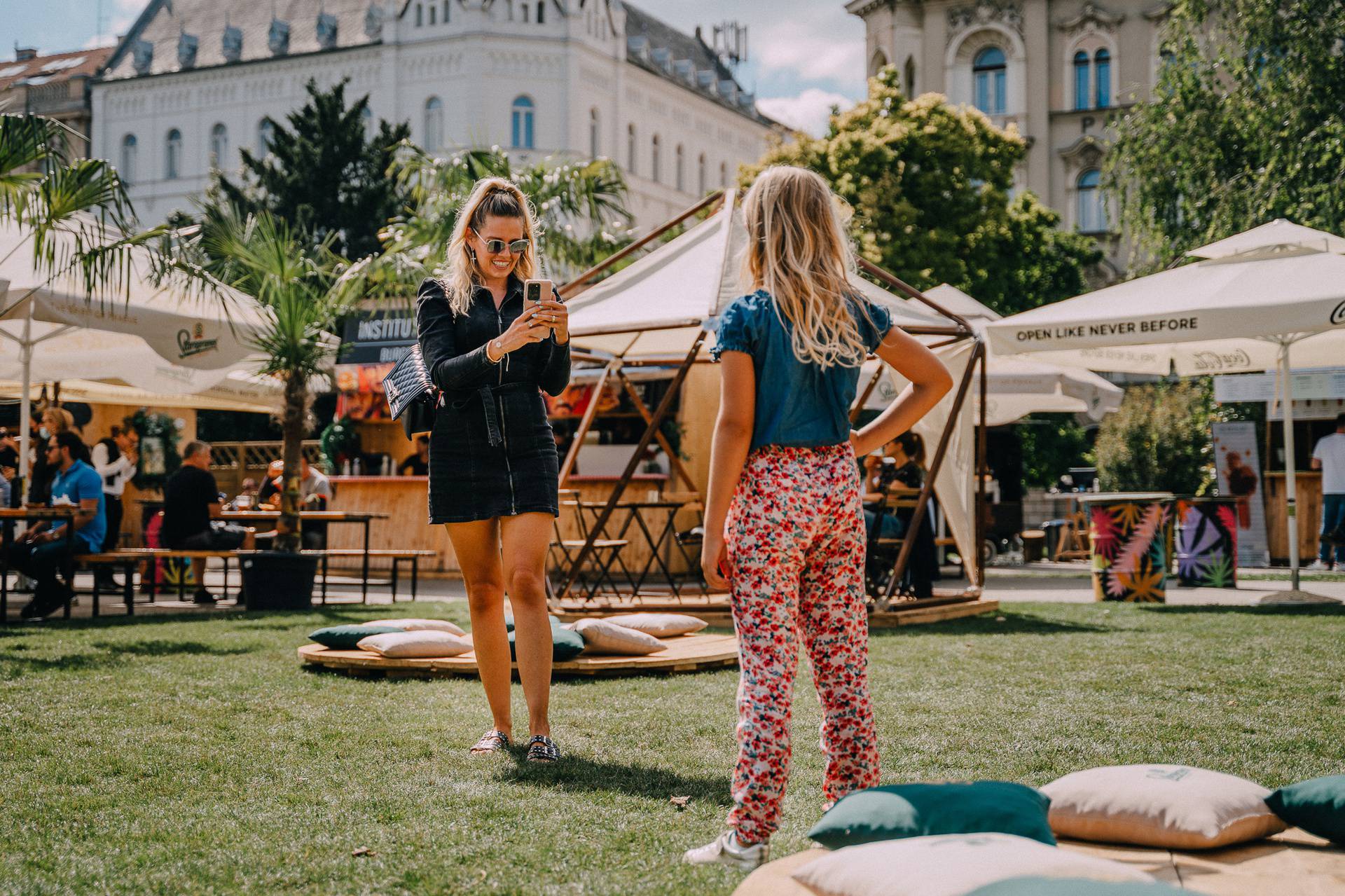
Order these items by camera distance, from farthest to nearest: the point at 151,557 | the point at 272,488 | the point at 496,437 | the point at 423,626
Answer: the point at 272,488
the point at 151,557
the point at 423,626
the point at 496,437

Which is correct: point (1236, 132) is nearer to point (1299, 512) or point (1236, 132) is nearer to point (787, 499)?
point (1299, 512)

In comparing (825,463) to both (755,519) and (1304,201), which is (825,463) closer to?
(755,519)

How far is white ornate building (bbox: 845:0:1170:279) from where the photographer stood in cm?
4956

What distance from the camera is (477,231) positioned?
5172 mm

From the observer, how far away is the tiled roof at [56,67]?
7281 centimetres

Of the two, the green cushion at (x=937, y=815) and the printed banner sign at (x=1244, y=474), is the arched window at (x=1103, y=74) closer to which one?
the printed banner sign at (x=1244, y=474)

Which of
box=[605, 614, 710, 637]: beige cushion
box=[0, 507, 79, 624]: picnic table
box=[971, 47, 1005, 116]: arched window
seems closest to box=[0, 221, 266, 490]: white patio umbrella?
box=[0, 507, 79, 624]: picnic table

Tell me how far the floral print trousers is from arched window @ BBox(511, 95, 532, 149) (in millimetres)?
61399

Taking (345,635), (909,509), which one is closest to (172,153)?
(909,509)

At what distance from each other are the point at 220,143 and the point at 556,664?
218 ft

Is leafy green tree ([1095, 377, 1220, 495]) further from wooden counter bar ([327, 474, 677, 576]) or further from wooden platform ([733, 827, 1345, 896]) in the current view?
wooden platform ([733, 827, 1345, 896])

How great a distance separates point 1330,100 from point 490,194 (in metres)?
22.3

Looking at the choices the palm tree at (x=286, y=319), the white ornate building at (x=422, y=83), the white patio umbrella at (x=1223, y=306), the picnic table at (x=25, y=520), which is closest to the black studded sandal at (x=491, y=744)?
the picnic table at (x=25, y=520)

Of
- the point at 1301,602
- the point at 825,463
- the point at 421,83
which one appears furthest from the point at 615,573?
the point at 421,83
